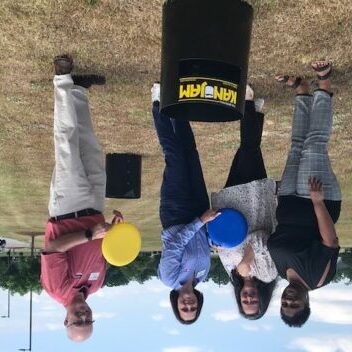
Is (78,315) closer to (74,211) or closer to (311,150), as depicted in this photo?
(74,211)

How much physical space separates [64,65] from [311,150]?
245cm

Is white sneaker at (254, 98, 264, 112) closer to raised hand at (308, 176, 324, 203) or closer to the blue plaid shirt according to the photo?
raised hand at (308, 176, 324, 203)

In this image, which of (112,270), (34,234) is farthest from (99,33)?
(112,270)

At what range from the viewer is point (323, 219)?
13.7ft

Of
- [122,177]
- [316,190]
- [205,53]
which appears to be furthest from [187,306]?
[122,177]

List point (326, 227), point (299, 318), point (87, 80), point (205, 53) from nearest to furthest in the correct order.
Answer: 1. point (205, 53)
2. point (326, 227)
3. point (299, 318)
4. point (87, 80)

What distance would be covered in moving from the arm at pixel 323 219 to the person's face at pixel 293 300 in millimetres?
444

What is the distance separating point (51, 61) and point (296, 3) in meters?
2.43

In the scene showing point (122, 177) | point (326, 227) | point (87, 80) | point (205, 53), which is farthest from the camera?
point (122, 177)

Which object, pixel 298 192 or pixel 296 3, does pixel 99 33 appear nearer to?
pixel 296 3

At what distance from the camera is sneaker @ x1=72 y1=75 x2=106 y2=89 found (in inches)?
211

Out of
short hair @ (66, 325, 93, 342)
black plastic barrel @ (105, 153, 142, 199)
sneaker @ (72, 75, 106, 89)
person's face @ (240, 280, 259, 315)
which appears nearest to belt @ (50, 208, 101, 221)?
short hair @ (66, 325, 93, 342)

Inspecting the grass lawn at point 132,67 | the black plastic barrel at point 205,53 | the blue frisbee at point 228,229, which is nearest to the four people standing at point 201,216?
the blue frisbee at point 228,229

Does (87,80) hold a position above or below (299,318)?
above
